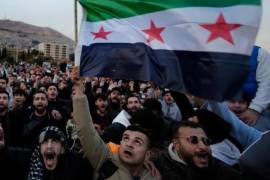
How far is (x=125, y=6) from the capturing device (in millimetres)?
3635

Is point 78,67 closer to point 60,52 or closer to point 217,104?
point 217,104

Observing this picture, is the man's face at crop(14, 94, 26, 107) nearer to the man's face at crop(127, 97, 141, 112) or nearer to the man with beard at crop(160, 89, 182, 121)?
the man's face at crop(127, 97, 141, 112)

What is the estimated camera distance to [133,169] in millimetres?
3352

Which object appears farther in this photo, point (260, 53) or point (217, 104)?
point (260, 53)

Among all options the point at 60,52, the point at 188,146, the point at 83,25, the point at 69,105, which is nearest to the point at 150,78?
the point at 188,146

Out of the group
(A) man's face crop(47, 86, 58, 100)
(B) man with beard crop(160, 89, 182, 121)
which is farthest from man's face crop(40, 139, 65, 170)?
(B) man with beard crop(160, 89, 182, 121)

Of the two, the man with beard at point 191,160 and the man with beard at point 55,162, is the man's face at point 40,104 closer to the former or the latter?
the man with beard at point 55,162

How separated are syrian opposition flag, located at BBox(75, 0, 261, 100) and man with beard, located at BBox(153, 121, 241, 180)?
40cm

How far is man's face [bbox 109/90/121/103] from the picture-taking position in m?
8.43

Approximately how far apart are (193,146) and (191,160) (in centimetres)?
10

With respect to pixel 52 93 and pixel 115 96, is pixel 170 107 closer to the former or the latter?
pixel 115 96

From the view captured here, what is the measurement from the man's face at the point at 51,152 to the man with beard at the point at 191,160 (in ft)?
2.49

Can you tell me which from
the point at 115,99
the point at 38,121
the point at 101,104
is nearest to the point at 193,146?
the point at 38,121

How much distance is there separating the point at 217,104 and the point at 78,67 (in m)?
1.12
